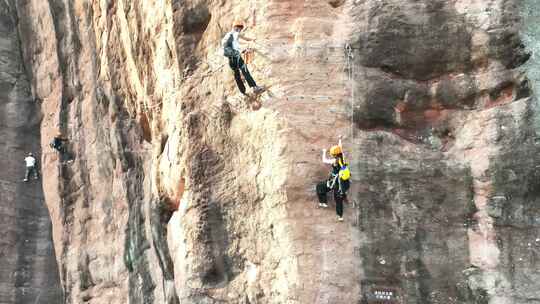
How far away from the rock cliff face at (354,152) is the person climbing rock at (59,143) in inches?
251

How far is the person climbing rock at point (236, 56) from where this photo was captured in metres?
12.7

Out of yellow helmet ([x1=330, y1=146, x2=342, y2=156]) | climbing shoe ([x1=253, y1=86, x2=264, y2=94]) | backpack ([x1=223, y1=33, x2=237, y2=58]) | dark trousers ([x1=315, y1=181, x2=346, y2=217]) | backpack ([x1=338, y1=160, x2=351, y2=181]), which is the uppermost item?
backpack ([x1=223, y1=33, x2=237, y2=58])

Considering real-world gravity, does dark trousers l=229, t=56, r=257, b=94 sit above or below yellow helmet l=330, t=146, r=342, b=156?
above

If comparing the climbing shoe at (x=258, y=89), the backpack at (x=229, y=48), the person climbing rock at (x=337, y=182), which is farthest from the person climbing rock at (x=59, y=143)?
the person climbing rock at (x=337, y=182)

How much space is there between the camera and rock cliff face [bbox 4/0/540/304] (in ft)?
39.5

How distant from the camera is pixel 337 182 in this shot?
1202 cm

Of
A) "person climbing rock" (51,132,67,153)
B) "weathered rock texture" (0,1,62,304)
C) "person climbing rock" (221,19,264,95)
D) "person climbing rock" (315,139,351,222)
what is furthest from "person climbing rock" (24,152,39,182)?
"person climbing rock" (315,139,351,222)

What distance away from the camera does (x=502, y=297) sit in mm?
11711

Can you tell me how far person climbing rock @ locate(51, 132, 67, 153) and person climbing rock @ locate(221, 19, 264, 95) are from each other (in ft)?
31.5

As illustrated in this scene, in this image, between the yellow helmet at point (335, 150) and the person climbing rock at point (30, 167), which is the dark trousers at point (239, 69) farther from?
the person climbing rock at point (30, 167)

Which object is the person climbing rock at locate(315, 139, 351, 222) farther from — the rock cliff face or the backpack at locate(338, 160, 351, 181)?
the rock cliff face

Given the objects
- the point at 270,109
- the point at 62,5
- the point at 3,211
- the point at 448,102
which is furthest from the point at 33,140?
the point at 448,102

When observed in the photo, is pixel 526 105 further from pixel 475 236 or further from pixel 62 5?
pixel 62 5

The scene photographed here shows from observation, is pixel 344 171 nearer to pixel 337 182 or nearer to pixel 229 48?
pixel 337 182
